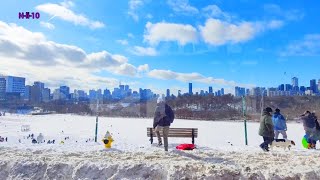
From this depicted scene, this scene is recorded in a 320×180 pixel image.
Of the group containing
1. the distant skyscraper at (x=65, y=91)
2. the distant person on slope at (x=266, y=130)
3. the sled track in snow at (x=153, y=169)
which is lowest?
the sled track in snow at (x=153, y=169)

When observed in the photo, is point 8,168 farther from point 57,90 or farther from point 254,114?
point 57,90

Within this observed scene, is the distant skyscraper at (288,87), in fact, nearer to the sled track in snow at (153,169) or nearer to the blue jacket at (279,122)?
the blue jacket at (279,122)

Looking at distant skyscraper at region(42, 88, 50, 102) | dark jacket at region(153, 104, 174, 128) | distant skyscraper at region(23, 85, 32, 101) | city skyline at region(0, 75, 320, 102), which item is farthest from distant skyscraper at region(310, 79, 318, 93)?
distant skyscraper at region(23, 85, 32, 101)

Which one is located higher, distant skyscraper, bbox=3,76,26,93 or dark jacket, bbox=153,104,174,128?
distant skyscraper, bbox=3,76,26,93

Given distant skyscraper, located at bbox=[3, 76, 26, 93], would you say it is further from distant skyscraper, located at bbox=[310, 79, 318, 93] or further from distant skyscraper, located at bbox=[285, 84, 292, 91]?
distant skyscraper, located at bbox=[310, 79, 318, 93]

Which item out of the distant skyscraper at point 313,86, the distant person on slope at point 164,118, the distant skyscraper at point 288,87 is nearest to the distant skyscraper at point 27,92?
the distant skyscraper at point 288,87

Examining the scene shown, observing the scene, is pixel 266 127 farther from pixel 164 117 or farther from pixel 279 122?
pixel 164 117

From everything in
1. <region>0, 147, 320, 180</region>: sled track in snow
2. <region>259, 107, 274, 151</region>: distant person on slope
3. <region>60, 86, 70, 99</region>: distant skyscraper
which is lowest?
<region>0, 147, 320, 180</region>: sled track in snow

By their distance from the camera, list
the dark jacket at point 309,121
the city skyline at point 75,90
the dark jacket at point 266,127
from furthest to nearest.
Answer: the city skyline at point 75,90, the dark jacket at point 309,121, the dark jacket at point 266,127

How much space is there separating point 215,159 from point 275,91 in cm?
5898

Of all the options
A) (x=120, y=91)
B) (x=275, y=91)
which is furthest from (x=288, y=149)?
(x=120, y=91)

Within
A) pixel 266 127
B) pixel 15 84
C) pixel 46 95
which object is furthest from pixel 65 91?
pixel 266 127

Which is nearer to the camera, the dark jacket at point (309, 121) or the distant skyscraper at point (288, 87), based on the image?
the dark jacket at point (309, 121)

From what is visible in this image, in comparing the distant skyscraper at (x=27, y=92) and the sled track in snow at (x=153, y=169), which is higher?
the distant skyscraper at (x=27, y=92)
